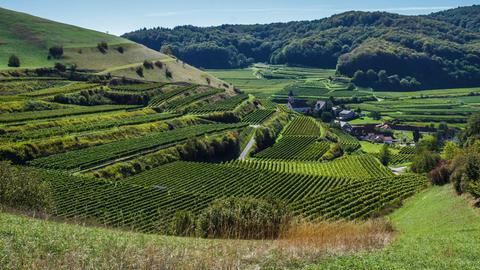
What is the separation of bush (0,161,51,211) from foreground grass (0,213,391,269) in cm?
1519

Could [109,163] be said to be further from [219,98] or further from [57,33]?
[57,33]

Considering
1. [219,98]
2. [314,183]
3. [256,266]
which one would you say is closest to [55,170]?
[314,183]

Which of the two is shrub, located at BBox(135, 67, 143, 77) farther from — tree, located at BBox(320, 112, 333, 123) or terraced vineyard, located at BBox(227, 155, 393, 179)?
tree, located at BBox(320, 112, 333, 123)

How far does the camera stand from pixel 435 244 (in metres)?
20.7

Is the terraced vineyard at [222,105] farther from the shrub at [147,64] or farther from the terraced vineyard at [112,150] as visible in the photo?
the shrub at [147,64]

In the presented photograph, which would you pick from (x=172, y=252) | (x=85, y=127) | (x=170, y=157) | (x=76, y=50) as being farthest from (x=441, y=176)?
(x=76, y=50)

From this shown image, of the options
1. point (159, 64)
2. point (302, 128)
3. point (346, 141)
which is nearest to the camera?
point (302, 128)

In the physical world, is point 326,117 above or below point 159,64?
below

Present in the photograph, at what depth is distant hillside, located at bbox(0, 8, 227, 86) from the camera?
14212 cm

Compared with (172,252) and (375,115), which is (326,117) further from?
(172,252)

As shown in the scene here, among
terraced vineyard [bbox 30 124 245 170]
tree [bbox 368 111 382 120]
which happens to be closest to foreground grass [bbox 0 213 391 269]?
terraced vineyard [bbox 30 124 245 170]

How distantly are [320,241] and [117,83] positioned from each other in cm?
12790

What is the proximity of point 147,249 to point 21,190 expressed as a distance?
24233mm

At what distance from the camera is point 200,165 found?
83.8 meters
